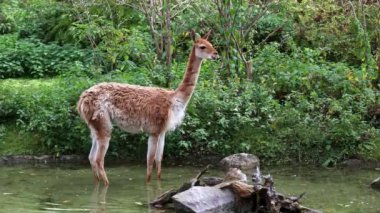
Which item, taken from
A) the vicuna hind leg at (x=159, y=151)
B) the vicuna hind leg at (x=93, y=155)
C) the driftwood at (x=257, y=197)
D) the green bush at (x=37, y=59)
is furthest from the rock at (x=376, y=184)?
the green bush at (x=37, y=59)

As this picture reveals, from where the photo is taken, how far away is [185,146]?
12.3 metres

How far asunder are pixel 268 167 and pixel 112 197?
309 cm

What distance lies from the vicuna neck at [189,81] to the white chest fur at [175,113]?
0.07 meters

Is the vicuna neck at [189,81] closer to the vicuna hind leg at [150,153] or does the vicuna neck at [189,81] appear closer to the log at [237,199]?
the vicuna hind leg at [150,153]

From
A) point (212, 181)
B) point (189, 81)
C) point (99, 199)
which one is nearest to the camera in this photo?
point (212, 181)

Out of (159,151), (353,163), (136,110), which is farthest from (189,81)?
(353,163)

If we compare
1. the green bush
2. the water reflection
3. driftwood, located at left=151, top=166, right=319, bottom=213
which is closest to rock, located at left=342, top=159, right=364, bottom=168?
driftwood, located at left=151, top=166, right=319, bottom=213

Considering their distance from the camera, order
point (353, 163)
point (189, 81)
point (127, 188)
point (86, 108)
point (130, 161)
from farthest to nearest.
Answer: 1. point (130, 161)
2. point (353, 163)
3. point (189, 81)
4. point (86, 108)
5. point (127, 188)

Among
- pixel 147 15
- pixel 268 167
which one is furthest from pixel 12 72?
pixel 268 167

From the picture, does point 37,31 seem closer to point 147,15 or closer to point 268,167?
point 147,15

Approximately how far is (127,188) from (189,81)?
1.87m

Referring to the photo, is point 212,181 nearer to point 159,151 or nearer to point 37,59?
point 159,151

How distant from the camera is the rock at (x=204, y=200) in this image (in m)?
8.94

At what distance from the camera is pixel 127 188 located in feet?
35.4
